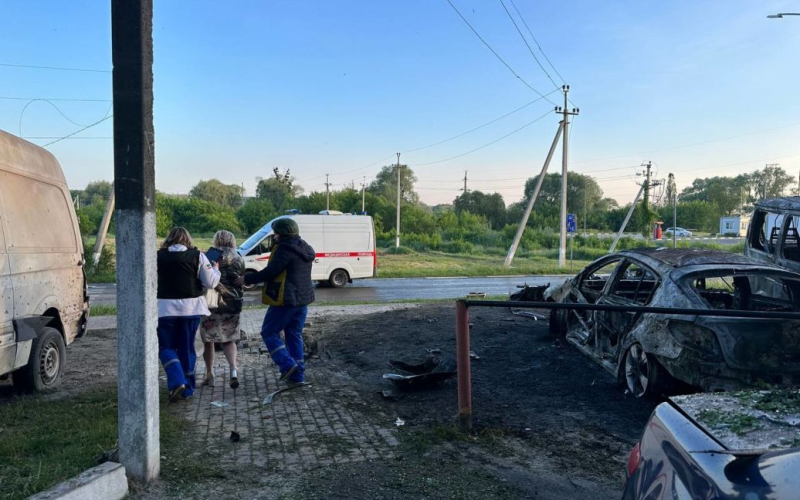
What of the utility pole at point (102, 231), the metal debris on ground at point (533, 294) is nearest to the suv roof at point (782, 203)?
the metal debris on ground at point (533, 294)

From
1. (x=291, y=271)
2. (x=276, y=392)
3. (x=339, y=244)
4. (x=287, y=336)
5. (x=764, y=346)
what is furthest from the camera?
(x=339, y=244)

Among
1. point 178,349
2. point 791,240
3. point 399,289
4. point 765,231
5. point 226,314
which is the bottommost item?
point 399,289

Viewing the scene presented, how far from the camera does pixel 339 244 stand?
2062 centimetres

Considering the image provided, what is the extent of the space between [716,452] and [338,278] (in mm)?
19308

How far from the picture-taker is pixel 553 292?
8773 mm

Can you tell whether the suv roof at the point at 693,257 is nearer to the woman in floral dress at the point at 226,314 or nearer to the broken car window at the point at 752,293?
the broken car window at the point at 752,293

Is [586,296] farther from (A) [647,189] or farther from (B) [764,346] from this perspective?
(A) [647,189]

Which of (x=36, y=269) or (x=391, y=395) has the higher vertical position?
(x=36, y=269)

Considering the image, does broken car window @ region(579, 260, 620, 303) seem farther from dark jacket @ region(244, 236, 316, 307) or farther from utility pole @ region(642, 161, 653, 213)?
utility pole @ region(642, 161, 653, 213)

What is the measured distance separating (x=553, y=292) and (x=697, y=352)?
3606 mm

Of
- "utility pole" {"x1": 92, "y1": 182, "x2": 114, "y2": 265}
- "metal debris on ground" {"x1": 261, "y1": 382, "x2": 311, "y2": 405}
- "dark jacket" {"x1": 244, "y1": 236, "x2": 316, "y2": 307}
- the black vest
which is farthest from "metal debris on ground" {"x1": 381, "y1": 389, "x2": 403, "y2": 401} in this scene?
"utility pole" {"x1": 92, "y1": 182, "x2": 114, "y2": 265}

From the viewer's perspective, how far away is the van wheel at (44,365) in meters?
5.98

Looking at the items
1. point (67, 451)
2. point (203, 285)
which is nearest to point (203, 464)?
point (67, 451)

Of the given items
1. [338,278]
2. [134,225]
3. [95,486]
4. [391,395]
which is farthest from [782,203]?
[338,278]
